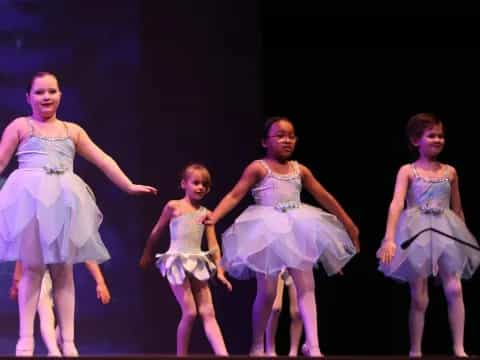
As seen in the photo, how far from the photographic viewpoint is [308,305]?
445 centimetres

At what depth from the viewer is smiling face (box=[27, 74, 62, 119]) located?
4230 millimetres

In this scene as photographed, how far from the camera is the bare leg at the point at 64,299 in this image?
409cm

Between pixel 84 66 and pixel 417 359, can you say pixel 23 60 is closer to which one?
pixel 84 66

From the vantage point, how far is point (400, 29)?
240 inches

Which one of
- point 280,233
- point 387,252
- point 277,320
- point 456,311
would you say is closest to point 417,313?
point 456,311

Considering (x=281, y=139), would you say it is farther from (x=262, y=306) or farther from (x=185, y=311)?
(x=185, y=311)

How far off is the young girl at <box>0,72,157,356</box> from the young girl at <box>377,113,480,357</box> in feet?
4.55

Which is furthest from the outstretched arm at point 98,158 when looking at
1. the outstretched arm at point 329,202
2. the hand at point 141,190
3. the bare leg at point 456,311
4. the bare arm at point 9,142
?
the bare leg at point 456,311

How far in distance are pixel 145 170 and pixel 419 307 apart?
185 centimetres

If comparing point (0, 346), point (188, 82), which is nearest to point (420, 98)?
point (188, 82)

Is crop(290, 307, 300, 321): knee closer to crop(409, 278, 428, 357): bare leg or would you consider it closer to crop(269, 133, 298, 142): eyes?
crop(409, 278, 428, 357): bare leg

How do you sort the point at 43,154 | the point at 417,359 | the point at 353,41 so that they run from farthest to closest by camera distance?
the point at 353,41, the point at 43,154, the point at 417,359

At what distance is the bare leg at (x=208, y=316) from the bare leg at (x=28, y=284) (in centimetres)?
90

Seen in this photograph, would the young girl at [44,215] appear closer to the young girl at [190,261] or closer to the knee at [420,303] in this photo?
the young girl at [190,261]
